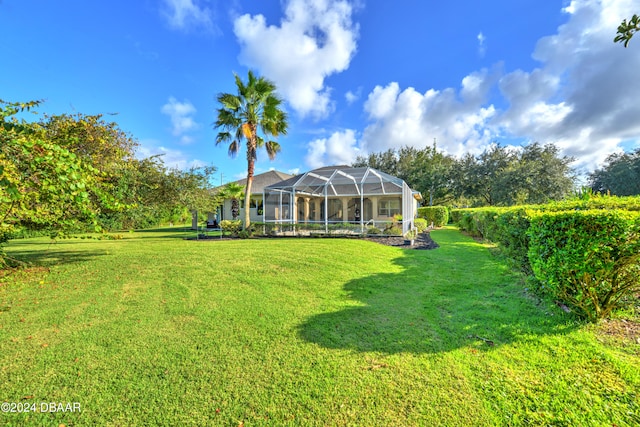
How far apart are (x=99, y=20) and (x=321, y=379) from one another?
12892 mm

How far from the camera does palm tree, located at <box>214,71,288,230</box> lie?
47.3ft

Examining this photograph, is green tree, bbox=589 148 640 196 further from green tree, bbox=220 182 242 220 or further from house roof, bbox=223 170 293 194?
green tree, bbox=220 182 242 220

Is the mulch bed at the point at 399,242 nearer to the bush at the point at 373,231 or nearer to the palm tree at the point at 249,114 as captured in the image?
the bush at the point at 373,231

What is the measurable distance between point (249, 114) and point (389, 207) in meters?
11.9

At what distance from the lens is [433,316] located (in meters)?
4.36

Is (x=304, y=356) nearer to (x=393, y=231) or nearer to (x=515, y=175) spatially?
(x=393, y=231)

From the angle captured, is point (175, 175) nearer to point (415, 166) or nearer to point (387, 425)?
point (387, 425)

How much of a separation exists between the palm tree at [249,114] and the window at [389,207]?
967cm

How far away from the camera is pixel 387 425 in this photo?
7.00 feet

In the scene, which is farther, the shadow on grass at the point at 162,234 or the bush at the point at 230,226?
the bush at the point at 230,226

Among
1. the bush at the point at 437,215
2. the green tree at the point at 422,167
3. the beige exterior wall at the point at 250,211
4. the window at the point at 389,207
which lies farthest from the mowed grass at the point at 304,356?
the green tree at the point at 422,167

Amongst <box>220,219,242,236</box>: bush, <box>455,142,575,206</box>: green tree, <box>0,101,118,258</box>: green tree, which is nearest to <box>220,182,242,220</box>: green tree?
<box>220,219,242,236</box>: bush

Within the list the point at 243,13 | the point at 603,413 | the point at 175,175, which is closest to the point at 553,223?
the point at 603,413

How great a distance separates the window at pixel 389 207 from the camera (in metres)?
19.1
